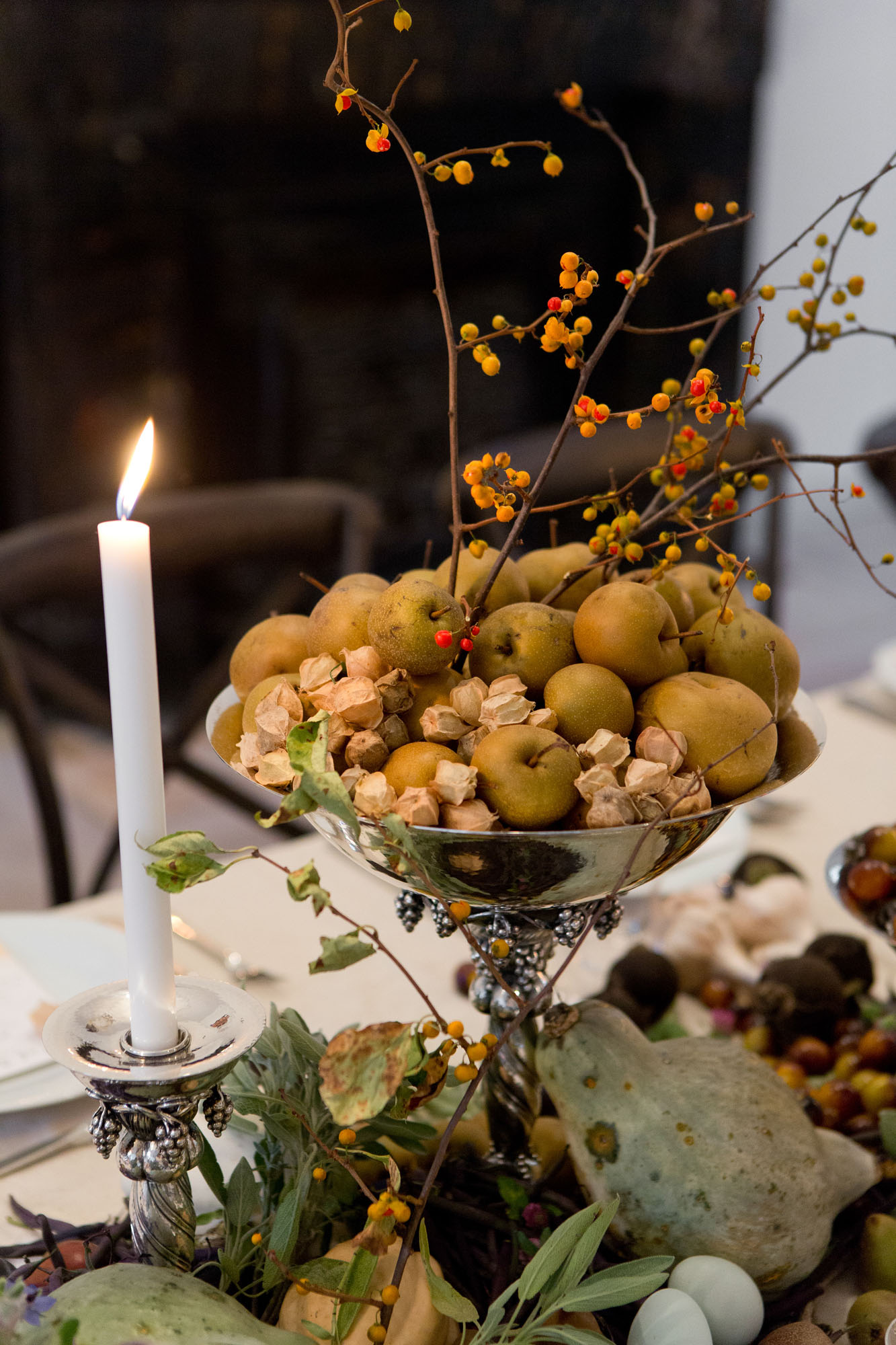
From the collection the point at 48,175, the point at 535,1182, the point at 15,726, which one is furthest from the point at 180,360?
the point at 535,1182

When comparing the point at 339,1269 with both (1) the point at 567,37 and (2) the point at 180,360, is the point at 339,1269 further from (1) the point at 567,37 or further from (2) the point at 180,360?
(1) the point at 567,37

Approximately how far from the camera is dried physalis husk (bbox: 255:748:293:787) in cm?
48

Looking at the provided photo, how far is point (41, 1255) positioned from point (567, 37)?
279 centimetres

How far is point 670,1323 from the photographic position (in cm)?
47

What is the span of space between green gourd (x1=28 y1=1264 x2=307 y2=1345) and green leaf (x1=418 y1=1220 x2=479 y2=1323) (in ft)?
0.16

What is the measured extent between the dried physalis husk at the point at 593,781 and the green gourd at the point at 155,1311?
22 cm

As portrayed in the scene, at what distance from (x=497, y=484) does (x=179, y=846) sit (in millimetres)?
200

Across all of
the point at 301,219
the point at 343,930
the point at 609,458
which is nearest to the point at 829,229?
the point at 301,219

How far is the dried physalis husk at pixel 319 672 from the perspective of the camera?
1.68ft

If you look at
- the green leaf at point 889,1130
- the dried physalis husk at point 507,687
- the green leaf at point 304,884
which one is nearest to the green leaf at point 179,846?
the green leaf at point 304,884

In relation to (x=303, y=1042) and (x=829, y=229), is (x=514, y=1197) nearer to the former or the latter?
(x=303, y=1042)

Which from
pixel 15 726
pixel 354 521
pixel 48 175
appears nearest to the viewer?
pixel 15 726

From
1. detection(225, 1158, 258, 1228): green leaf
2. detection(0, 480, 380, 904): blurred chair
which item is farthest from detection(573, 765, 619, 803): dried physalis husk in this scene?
detection(0, 480, 380, 904): blurred chair

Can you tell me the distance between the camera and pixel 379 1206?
0.41 m
